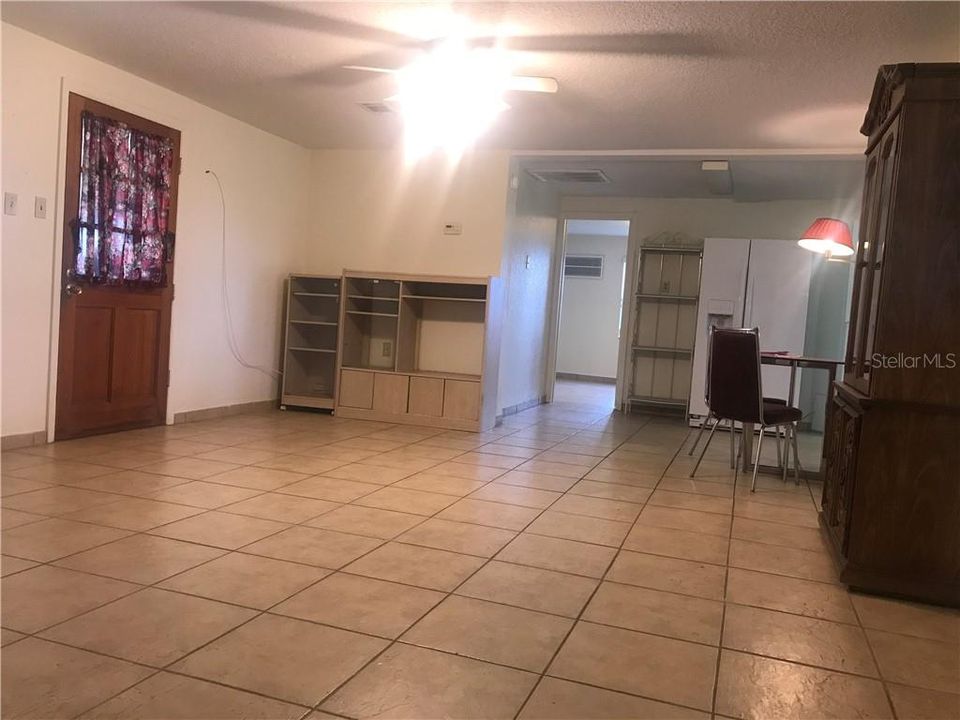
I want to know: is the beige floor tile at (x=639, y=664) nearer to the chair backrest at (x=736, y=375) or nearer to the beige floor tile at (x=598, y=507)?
the beige floor tile at (x=598, y=507)

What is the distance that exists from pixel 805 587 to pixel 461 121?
385cm

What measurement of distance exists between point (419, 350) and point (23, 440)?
321 cm

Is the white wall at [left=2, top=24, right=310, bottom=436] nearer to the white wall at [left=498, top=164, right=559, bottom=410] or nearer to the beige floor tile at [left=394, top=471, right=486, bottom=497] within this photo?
the white wall at [left=498, top=164, right=559, bottom=410]

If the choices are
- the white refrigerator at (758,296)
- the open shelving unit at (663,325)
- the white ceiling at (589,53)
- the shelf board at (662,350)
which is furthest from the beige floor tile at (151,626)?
the shelf board at (662,350)

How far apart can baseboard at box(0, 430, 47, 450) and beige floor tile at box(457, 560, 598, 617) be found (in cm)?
305

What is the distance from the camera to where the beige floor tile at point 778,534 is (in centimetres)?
320

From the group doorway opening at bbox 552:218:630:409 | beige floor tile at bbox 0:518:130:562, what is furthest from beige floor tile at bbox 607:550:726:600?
doorway opening at bbox 552:218:630:409

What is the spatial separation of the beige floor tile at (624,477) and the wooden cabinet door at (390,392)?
6.58ft

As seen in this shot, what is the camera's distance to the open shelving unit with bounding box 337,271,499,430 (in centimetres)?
584

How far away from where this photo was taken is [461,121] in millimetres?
5184

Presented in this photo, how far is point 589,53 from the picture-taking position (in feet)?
12.4

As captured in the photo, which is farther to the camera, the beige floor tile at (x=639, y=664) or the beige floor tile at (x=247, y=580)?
the beige floor tile at (x=247, y=580)

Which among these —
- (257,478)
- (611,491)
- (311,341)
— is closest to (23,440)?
Answer: (257,478)

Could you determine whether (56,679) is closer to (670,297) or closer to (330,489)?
(330,489)
